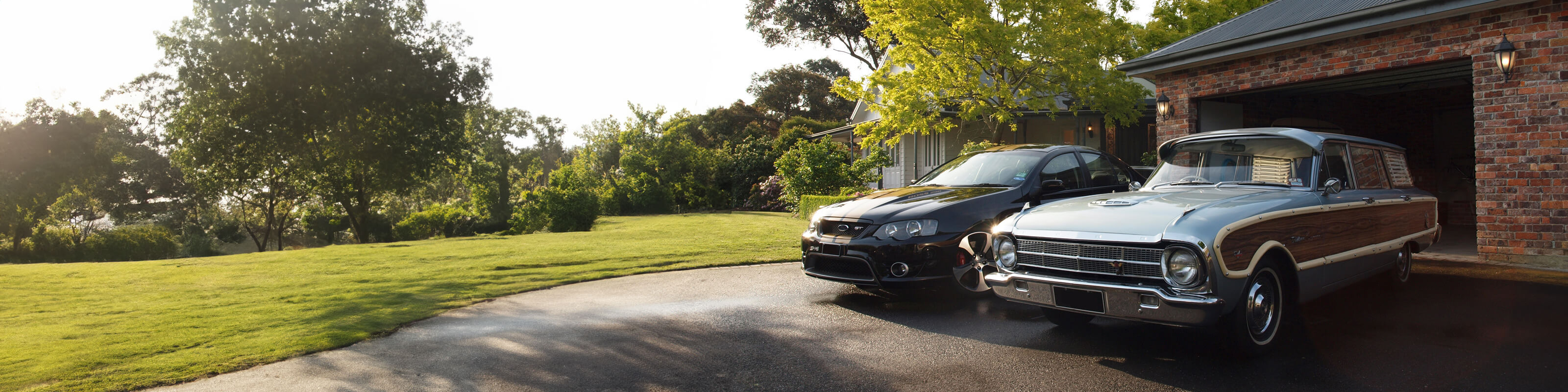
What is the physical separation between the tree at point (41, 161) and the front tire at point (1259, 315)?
1612 inches

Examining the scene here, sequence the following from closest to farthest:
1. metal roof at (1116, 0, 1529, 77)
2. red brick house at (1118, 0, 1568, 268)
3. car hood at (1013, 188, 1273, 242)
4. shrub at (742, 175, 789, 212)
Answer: car hood at (1013, 188, 1273, 242), red brick house at (1118, 0, 1568, 268), metal roof at (1116, 0, 1529, 77), shrub at (742, 175, 789, 212)

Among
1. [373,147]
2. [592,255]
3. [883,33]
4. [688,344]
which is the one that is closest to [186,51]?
[373,147]

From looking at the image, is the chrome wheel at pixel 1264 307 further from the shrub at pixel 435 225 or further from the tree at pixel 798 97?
the tree at pixel 798 97

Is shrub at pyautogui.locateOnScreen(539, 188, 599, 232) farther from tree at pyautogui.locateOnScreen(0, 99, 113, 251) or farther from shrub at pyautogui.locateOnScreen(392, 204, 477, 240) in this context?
tree at pyautogui.locateOnScreen(0, 99, 113, 251)

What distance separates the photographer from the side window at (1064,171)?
7348mm

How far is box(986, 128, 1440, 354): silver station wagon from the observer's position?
4203 millimetres

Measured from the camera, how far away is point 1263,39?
9.52m

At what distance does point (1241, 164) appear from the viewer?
5.69m

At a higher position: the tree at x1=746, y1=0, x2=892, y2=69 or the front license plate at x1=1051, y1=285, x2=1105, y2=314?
the tree at x1=746, y1=0, x2=892, y2=69

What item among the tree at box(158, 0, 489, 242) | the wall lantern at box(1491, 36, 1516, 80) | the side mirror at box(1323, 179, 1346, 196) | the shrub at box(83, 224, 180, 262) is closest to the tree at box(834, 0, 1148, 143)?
the wall lantern at box(1491, 36, 1516, 80)

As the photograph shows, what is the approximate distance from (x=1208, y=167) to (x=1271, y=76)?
5.02 meters

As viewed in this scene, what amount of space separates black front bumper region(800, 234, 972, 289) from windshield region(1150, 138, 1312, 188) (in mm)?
1679

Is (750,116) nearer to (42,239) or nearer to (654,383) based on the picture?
(42,239)

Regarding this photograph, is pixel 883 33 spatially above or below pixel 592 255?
above
